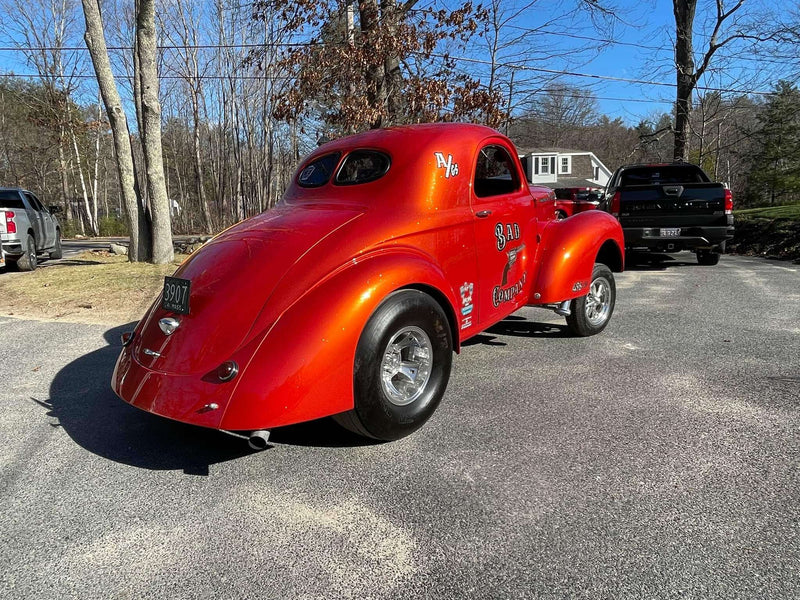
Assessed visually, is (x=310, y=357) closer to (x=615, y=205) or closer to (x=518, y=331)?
(x=518, y=331)

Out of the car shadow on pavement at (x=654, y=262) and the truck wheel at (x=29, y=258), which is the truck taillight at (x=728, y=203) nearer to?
the car shadow on pavement at (x=654, y=262)

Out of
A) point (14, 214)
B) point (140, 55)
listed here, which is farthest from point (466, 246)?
point (14, 214)

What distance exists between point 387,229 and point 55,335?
4.69 meters

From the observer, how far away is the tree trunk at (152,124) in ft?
31.5

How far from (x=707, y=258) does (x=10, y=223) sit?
45.7 ft

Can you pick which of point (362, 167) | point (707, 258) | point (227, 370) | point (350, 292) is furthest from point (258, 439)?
point (707, 258)

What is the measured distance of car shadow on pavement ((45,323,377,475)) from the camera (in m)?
3.04

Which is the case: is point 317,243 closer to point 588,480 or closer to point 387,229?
point 387,229

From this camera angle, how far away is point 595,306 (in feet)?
17.7

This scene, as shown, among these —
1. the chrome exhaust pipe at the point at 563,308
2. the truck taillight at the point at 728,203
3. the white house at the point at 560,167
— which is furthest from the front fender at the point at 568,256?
the white house at the point at 560,167

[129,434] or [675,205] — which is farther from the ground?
[675,205]

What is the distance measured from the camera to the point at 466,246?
12.3 ft

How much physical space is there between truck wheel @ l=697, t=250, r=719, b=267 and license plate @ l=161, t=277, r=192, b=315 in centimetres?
1031

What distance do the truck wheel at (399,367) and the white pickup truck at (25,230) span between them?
10.3 m
